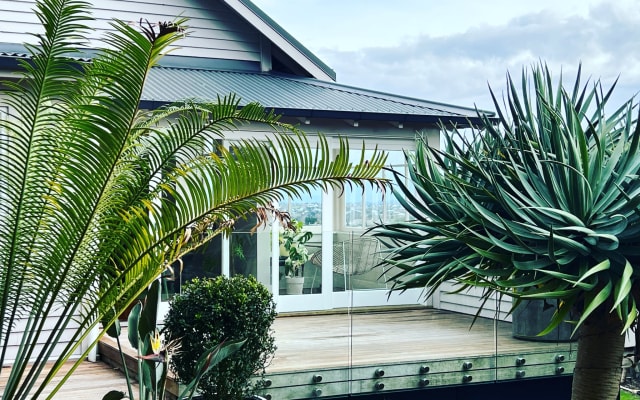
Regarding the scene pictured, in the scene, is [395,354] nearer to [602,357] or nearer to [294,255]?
[294,255]

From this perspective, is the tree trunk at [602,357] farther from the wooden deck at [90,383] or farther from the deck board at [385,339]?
the wooden deck at [90,383]

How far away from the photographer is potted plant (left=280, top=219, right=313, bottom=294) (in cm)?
930

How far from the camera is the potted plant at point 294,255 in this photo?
30.5 ft

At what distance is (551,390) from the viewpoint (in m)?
9.27

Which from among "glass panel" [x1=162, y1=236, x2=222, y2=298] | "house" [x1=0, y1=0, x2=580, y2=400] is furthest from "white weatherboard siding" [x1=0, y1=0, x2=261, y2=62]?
"glass panel" [x1=162, y1=236, x2=222, y2=298]

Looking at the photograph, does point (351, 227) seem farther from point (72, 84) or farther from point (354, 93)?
point (72, 84)

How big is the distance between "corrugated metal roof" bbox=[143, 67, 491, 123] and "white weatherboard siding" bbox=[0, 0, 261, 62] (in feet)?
1.46

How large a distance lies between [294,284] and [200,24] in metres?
5.28

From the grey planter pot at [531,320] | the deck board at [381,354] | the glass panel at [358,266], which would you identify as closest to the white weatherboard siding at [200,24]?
the glass panel at [358,266]

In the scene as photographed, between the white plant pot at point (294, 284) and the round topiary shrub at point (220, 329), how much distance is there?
1.84m

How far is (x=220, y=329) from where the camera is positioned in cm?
714

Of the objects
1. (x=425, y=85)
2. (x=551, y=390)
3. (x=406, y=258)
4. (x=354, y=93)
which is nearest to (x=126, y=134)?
(x=406, y=258)

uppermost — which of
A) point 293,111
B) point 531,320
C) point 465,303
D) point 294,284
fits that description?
point 293,111

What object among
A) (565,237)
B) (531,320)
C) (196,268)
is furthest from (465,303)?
(565,237)
